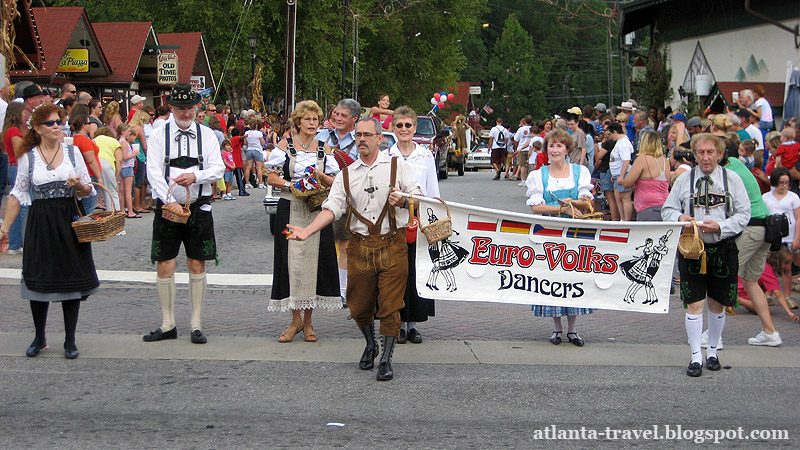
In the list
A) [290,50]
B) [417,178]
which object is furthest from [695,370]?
[290,50]

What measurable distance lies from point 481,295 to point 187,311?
3.36 metres

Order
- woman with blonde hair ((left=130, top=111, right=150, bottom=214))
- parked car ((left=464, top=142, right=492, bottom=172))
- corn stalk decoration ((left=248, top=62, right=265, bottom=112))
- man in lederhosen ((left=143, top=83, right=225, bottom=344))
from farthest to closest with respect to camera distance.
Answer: parked car ((left=464, top=142, right=492, bottom=172)) < corn stalk decoration ((left=248, top=62, right=265, bottom=112)) < woman with blonde hair ((left=130, top=111, right=150, bottom=214)) < man in lederhosen ((left=143, top=83, right=225, bottom=344))

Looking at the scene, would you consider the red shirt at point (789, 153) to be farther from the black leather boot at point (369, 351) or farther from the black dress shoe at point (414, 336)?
the black leather boot at point (369, 351)

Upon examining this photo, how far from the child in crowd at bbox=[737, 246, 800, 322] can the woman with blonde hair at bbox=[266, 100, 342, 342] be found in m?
4.33

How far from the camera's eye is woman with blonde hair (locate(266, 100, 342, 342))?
25.6 ft

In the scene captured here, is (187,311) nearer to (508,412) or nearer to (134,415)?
(134,415)

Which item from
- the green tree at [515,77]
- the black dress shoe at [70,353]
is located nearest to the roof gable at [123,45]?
the black dress shoe at [70,353]

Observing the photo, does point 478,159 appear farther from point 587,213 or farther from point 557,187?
point 587,213

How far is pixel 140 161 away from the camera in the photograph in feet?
55.4

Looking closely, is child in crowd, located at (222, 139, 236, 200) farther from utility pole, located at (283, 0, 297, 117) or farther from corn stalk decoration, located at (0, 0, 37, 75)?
utility pole, located at (283, 0, 297, 117)

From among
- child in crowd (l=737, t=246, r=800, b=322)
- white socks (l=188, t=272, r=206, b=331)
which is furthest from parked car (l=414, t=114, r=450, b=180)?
white socks (l=188, t=272, r=206, b=331)

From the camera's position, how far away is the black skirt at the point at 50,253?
23.5 ft

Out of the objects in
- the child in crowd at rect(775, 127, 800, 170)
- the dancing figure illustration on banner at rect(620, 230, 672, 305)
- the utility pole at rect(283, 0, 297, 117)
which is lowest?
the dancing figure illustration on banner at rect(620, 230, 672, 305)

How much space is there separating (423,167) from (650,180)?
383 cm
